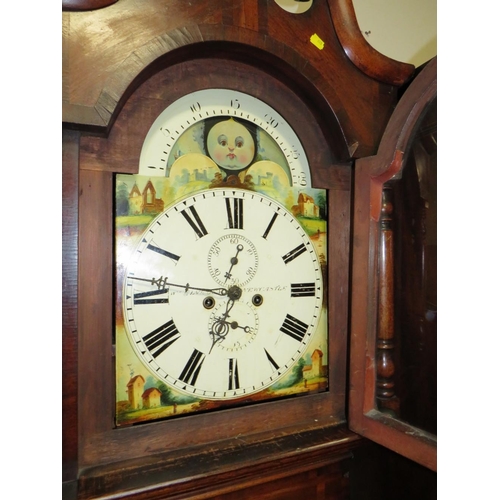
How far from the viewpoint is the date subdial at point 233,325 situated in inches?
37.5

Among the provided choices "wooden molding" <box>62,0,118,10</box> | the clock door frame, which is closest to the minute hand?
the clock door frame

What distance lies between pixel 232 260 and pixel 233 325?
160 millimetres

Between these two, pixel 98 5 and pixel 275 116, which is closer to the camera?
pixel 98 5

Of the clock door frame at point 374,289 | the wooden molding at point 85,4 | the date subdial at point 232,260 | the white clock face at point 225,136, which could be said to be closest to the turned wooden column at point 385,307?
the clock door frame at point 374,289

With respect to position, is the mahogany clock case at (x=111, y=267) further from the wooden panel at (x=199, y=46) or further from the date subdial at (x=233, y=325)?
the date subdial at (x=233, y=325)

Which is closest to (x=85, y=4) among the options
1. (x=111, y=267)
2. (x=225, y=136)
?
(x=225, y=136)

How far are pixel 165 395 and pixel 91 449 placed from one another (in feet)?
0.59

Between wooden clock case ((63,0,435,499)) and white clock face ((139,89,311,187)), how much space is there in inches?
1.0

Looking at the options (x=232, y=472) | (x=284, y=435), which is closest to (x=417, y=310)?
(x=284, y=435)

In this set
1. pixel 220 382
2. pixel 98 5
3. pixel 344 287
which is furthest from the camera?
pixel 344 287

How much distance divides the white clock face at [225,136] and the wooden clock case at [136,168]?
0.02 metres

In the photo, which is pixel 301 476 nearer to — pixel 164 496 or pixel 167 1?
pixel 164 496

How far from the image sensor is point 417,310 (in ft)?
3.13

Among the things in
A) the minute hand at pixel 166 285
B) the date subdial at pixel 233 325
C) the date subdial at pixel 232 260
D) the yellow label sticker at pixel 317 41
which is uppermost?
the yellow label sticker at pixel 317 41
